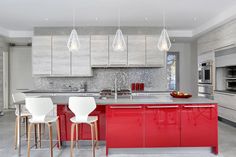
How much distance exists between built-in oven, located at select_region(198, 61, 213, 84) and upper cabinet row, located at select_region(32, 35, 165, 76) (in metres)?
1.41

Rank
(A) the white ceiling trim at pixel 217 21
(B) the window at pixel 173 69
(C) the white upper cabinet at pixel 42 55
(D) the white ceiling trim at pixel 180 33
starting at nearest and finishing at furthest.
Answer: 1. (A) the white ceiling trim at pixel 217 21
2. (C) the white upper cabinet at pixel 42 55
3. (D) the white ceiling trim at pixel 180 33
4. (B) the window at pixel 173 69

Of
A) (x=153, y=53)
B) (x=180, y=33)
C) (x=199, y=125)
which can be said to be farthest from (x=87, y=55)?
(x=199, y=125)

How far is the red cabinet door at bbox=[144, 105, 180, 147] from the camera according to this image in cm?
365

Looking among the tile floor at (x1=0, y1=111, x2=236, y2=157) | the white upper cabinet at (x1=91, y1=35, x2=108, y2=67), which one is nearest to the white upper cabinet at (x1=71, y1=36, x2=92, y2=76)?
the white upper cabinet at (x1=91, y1=35, x2=108, y2=67)

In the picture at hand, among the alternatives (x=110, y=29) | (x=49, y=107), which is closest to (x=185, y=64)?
(x=110, y=29)

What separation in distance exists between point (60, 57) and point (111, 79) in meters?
1.75

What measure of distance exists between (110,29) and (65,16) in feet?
5.26

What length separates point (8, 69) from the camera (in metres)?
8.81

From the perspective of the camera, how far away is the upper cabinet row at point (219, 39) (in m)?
5.38

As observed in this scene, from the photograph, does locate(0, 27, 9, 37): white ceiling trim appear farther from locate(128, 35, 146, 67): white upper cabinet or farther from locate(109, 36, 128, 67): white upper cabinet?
locate(128, 35, 146, 67): white upper cabinet

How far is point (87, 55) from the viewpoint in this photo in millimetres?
6570

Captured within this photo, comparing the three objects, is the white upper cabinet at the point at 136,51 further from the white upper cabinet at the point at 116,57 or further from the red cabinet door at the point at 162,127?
the red cabinet door at the point at 162,127

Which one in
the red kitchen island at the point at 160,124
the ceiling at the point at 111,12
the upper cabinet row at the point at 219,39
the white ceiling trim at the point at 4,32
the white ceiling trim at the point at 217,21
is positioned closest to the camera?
the red kitchen island at the point at 160,124

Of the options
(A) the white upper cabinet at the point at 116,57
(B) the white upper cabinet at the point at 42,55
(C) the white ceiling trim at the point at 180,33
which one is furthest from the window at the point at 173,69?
(B) the white upper cabinet at the point at 42,55
